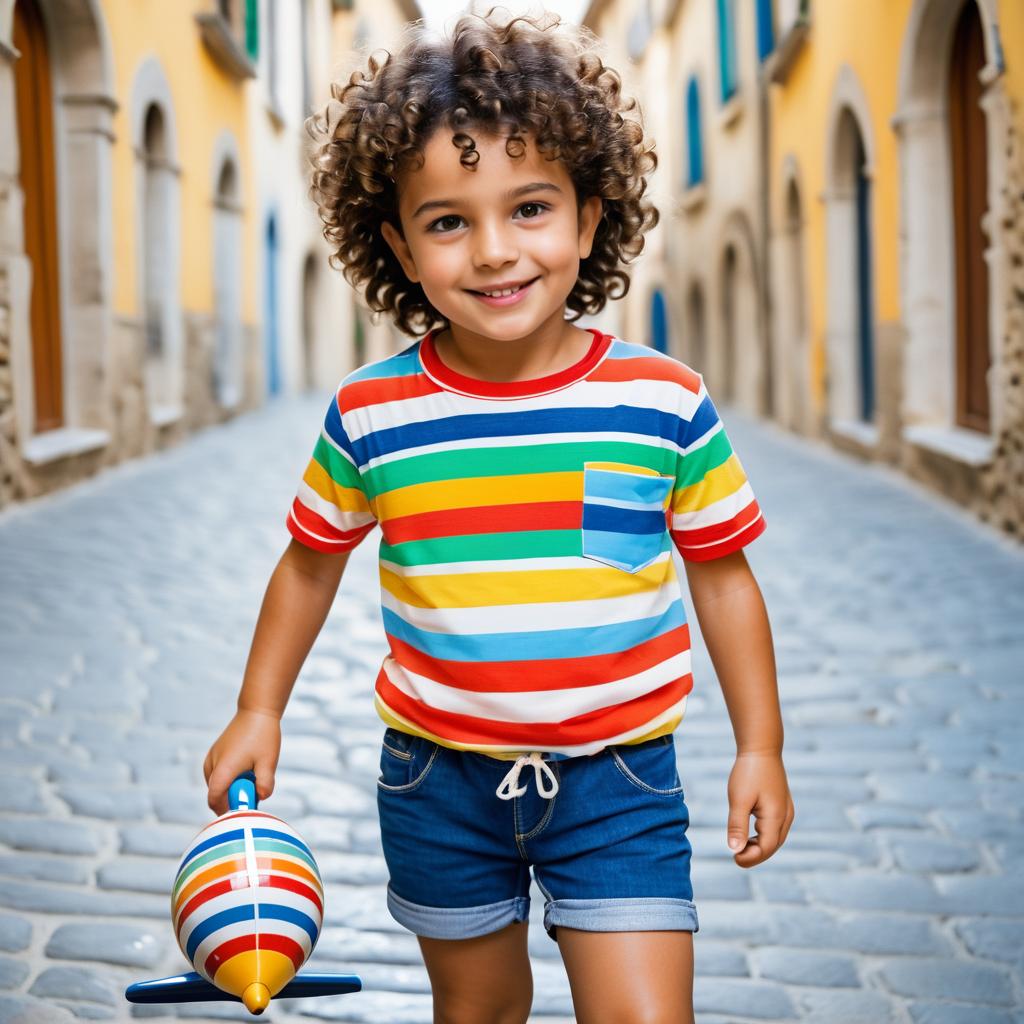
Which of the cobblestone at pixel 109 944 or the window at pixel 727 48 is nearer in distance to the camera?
the cobblestone at pixel 109 944

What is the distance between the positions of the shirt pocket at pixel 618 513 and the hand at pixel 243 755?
19.5 inches

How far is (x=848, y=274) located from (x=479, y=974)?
10452mm

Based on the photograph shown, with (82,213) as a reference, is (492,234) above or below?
below

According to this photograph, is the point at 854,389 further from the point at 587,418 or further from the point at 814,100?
the point at 587,418

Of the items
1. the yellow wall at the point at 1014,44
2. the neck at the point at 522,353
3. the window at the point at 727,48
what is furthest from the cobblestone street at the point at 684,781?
the window at the point at 727,48

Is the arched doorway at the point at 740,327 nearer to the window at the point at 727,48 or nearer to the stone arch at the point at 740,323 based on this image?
the stone arch at the point at 740,323

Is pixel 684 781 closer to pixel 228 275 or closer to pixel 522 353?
pixel 522 353

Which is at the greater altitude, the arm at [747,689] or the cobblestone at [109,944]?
the arm at [747,689]

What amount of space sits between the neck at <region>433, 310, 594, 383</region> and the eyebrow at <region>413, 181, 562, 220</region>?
156mm

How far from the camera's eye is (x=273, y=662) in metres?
1.91

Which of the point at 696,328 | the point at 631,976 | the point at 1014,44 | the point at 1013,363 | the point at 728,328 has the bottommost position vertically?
the point at 696,328

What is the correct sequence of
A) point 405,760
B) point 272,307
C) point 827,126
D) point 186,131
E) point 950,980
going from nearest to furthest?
point 405,760, point 950,980, point 827,126, point 186,131, point 272,307

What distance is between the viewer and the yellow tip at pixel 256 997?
1479 millimetres

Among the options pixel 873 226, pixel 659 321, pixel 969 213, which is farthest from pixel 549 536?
pixel 659 321
